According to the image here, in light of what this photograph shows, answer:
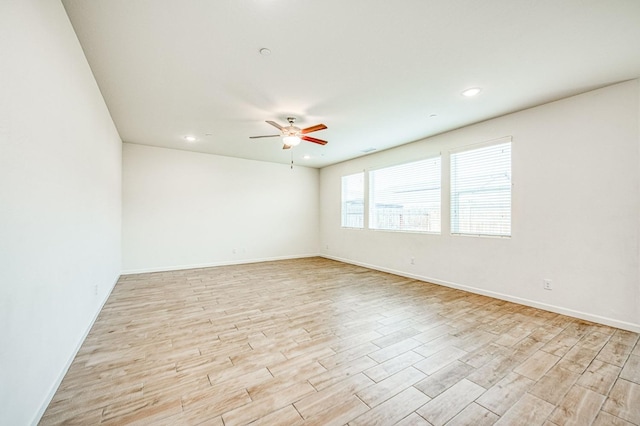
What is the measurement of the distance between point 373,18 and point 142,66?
2.29m

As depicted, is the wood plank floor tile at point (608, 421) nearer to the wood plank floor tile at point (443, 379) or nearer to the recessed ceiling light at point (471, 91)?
the wood plank floor tile at point (443, 379)

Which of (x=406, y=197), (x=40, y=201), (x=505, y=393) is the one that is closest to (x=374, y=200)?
(x=406, y=197)

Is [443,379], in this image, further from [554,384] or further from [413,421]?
[554,384]

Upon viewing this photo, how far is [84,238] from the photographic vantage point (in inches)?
98.3

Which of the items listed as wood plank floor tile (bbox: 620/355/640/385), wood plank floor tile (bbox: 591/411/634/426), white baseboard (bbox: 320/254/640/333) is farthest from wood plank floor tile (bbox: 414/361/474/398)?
white baseboard (bbox: 320/254/640/333)

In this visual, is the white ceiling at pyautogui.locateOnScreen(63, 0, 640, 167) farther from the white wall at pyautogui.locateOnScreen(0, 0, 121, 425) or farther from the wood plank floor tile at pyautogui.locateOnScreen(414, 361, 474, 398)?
the wood plank floor tile at pyautogui.locateOnScreen(414, 361, 474, 398)

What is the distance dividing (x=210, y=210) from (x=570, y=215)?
6.52 metres

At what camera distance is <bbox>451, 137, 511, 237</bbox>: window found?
378 centimetres

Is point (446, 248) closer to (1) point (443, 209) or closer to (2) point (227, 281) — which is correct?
(1) point (443, 209)

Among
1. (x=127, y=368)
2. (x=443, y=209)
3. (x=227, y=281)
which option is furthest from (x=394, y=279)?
(x=127, y=368)

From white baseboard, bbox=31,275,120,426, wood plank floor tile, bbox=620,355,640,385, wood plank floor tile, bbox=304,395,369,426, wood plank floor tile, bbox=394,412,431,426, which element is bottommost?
wood plank floor tile, bbox=620,355,640,385

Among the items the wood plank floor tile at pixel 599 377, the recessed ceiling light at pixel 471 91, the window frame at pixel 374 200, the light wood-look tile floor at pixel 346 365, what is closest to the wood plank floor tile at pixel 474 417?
the light wood-look tile floor at pixel 346 365

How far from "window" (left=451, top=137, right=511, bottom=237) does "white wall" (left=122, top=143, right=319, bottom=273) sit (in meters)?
4.30

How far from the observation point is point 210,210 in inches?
243
